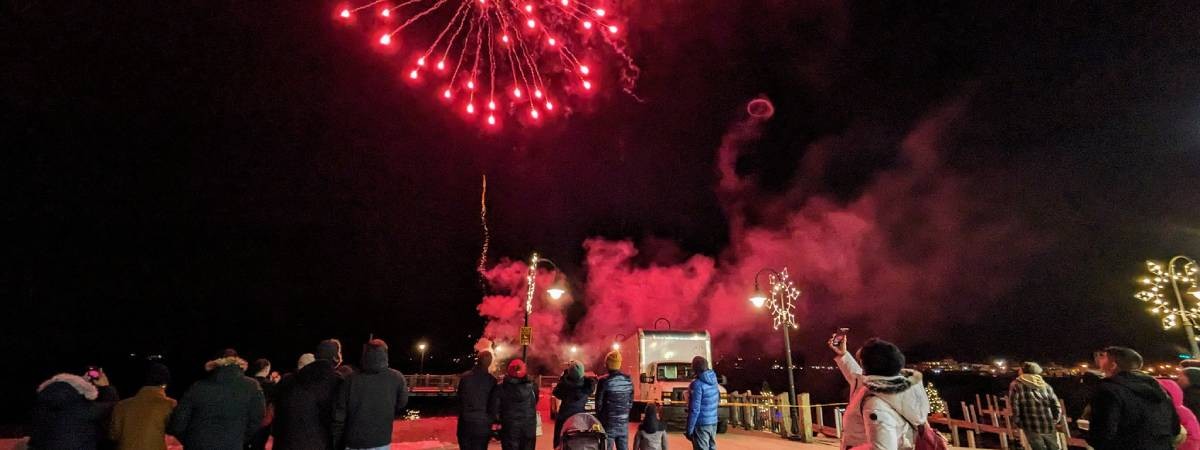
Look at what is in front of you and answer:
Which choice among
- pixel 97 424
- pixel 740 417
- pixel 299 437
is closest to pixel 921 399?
pixel 299 437

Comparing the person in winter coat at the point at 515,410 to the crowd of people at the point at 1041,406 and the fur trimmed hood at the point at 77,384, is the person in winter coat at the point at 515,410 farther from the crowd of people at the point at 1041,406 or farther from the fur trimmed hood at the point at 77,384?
the fur trimmed hood at the point at 77,384

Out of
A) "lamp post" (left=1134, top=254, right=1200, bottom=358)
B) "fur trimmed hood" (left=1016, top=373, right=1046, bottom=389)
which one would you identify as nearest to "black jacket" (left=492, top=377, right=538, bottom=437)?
"fur trimmed hood" (left=1016, top=373, right=1046, bottom=389)

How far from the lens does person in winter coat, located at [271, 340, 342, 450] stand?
5.40 metres

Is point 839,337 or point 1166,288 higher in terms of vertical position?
point 1166,288

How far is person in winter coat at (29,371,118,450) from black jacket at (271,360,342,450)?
162 cm

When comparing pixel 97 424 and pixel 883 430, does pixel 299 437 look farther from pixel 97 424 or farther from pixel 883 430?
pixel 883 430

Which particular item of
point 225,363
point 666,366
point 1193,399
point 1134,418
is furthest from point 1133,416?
point 666,366

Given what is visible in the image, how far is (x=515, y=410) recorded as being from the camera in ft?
22.0

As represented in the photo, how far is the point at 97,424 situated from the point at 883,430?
6792 millimetres

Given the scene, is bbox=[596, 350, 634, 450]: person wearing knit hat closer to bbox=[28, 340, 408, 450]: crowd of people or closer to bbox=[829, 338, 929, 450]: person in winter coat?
bbox=[28, 340, 408, 450]: crowd of people

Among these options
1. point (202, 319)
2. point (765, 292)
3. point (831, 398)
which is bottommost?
point (831, 398)

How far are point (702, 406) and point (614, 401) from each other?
1217 millimetres

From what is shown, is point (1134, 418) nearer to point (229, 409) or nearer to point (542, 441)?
point (229, 409)

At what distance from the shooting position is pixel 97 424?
5340mm
